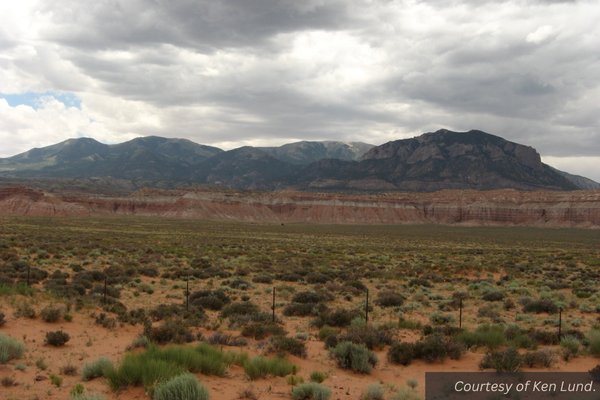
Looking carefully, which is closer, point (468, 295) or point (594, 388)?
point (594, 388)

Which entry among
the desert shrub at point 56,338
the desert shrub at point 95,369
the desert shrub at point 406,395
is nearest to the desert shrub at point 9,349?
the desert shrub at point 56,338

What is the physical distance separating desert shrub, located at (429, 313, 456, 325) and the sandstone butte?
112m

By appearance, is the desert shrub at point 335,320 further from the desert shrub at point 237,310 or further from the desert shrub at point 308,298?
the desert shrub at point 308,298

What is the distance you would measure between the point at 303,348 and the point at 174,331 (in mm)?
3442

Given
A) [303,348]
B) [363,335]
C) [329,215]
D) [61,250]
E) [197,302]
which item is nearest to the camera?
[303,348]

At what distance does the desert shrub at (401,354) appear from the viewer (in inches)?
412

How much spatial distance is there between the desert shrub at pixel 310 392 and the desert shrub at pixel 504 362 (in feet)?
14.2

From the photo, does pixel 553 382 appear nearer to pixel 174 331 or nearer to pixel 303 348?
pixel 303 348

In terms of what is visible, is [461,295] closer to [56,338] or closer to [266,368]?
[266,368]

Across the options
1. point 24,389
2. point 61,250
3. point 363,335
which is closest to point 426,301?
point 363,335

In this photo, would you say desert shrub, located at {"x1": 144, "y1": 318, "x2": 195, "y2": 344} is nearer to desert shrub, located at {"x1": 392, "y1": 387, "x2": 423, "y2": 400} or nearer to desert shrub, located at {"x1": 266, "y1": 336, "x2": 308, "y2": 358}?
desert shrub, located at {"x1": 266, "y1": 336, "x2": 308, "y2": 358}

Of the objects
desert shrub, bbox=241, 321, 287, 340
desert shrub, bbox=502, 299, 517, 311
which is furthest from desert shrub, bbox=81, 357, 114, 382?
desert shrub, bbox=502, 299, 517, 311

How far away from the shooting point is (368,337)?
11555mm

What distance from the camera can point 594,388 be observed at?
8.71 m
